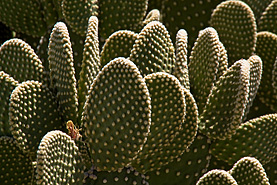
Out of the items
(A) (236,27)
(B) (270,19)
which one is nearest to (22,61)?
(A) (236,27)

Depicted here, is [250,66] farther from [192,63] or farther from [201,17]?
[201,17]

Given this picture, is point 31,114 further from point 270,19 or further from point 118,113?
point 270,19

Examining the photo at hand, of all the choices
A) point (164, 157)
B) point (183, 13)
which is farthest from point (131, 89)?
point (183, 13)

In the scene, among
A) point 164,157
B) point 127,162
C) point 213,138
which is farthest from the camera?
point 213,138

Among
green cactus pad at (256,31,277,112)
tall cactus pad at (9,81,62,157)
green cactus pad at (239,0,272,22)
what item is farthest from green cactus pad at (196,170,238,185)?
green cactus pad at (239,0,272,22)

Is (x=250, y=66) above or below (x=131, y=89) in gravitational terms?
below

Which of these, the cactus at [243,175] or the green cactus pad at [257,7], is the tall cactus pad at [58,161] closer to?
the cactus at [243,175]

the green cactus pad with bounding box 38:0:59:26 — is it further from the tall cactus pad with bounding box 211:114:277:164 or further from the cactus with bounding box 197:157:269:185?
the cactus with bounding box 197:157:269:185
